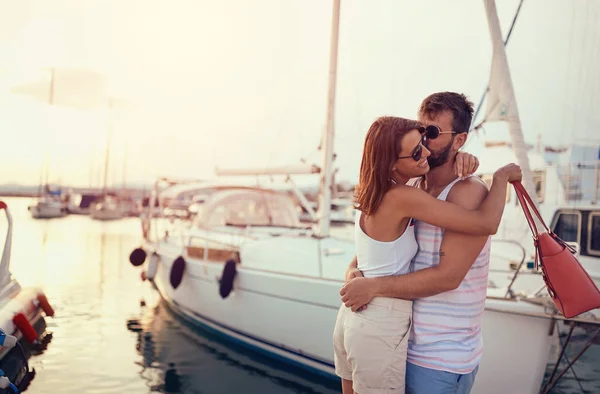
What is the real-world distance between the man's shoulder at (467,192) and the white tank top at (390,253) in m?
0.22

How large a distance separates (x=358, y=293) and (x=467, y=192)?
2.10 ft

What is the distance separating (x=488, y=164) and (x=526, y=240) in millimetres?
2460

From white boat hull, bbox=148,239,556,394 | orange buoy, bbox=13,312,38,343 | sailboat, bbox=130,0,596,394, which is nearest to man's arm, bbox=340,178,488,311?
sailboat, bbox=130,0,596,394

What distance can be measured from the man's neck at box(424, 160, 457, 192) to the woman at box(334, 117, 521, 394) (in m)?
0.20

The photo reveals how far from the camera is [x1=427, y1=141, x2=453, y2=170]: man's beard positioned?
2.48 metres

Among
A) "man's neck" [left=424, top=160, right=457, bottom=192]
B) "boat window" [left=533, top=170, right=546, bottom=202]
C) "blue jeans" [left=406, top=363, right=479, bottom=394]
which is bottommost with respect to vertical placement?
"blue jeans" [left=406, top=363, right=479, bottom=394]

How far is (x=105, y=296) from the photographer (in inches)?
541

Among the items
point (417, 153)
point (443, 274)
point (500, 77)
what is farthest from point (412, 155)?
point (500, 77)

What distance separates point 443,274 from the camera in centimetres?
228

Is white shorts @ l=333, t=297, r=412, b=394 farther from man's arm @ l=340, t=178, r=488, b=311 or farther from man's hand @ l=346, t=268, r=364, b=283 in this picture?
man's hand @ l=346, t=268, r=364, b=283

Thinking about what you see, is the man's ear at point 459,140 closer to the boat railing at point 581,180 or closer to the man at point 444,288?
the man at point 444,288

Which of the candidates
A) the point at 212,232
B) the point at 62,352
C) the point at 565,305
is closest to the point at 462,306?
the point at 565,305

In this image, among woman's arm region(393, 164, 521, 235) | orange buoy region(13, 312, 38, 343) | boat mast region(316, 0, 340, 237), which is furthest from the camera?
boat mast region(316, 0, 340, 237)

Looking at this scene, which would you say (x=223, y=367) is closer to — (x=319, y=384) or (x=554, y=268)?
(x=319, y=384)
